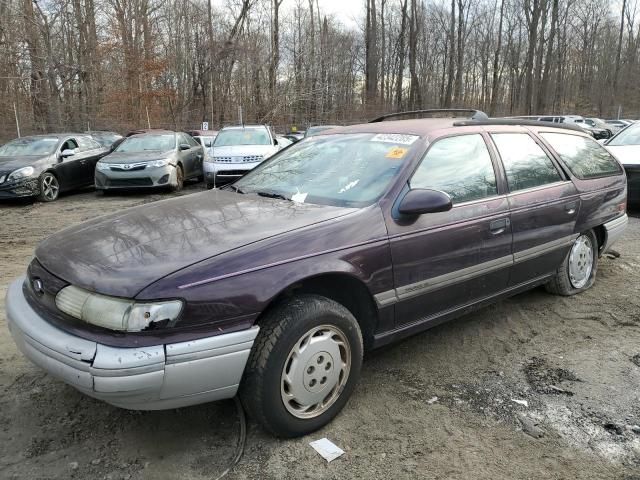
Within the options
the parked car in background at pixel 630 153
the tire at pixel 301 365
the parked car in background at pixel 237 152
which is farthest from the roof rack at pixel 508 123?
the parked car in background at pixel 237 152

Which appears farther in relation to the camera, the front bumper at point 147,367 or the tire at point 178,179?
the tire at point 178,179

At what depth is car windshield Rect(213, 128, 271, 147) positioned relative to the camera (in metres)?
12.1

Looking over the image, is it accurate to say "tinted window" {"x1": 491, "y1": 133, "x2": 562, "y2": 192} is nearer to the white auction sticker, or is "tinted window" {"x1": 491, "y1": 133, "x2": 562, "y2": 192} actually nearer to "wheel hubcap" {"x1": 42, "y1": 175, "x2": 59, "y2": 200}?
the white auction sticker

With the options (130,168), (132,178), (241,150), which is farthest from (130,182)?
(241,150)

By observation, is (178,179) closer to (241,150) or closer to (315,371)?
(241,150)

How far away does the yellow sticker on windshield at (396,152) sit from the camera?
3225mm

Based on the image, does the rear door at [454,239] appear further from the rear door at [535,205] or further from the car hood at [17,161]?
the car hood at [17,161]

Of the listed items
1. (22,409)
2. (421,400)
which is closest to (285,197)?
(421,400)

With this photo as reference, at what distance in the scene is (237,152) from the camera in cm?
1137

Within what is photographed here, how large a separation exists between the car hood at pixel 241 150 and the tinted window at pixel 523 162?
8004 millimetres

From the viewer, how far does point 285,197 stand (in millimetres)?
3238

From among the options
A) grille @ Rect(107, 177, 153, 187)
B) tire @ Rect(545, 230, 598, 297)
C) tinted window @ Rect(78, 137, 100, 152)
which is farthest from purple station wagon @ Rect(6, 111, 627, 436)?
tinted window @ Rect(78, 137, 100, 152)

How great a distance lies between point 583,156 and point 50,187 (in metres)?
9.70

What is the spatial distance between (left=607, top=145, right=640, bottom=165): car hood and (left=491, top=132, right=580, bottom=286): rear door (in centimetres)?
458
